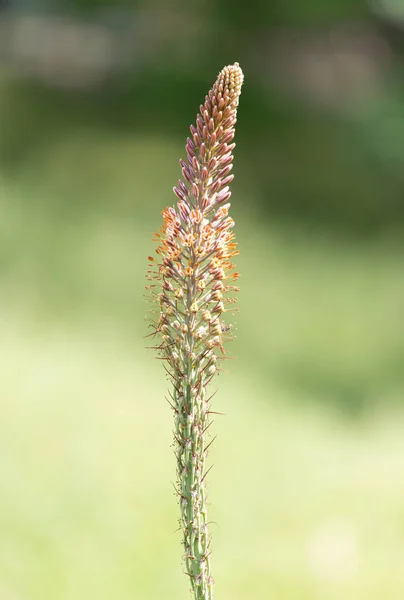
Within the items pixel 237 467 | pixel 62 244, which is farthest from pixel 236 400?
pixel 62 244

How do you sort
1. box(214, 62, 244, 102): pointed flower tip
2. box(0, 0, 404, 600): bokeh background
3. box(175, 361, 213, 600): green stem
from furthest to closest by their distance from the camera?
box(0, 0, 404, 600): bokeh background, box(175, 361, 213, 600): green stem, box(214, 62, 244, 102): pointed flower tip

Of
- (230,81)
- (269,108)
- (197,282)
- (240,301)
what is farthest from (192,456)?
(269,108)

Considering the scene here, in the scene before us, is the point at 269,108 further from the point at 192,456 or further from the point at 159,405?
the point at 192,456

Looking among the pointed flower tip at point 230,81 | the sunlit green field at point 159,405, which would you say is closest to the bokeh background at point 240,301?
the sunlit green field at point 159,405

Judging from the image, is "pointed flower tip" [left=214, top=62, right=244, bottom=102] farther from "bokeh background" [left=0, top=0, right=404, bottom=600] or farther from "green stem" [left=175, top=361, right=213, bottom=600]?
"bokeh background" [left=0, top=0, right=404, bottom=600]

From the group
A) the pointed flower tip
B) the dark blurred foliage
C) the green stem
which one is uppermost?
the dark blurred foliage

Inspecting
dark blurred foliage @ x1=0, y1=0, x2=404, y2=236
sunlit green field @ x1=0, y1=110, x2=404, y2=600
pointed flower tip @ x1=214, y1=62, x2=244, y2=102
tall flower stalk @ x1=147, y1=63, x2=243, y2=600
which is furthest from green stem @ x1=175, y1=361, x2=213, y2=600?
dark blurred foliage @ x1=0, y1=0, x2=404, y2=236

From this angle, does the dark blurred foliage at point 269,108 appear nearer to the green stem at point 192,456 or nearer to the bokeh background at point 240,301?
the bokeh background at point 240,301
